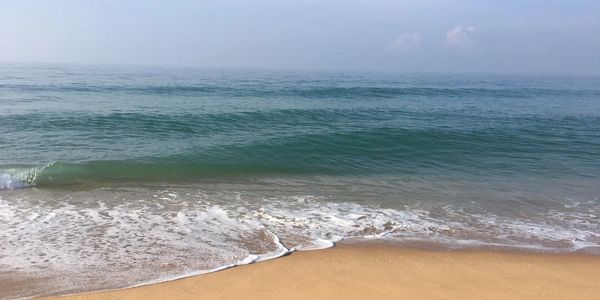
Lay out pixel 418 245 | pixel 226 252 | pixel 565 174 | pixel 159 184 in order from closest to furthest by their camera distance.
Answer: pixel 226 252
pixel 418 245
pixel 159 184
pixel 565 174

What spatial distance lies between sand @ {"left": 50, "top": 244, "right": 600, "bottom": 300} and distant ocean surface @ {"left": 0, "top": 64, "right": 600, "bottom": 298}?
395mm

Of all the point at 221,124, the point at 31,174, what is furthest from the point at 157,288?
the point at 221,124

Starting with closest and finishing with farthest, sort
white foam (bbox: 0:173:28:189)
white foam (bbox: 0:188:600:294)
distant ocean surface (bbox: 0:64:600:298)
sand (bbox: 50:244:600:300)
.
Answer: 1. sand (bbox: 50:244:600:300)
2. white foam (bbox: 0:188:600:294)
3. distant ocean surface (bbox: 0:64:600:298)
4. white foam (bbox: 0:173:28:189)

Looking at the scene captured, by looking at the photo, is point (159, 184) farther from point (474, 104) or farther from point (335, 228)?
point (474, 104)

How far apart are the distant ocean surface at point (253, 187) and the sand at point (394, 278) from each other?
15.5 inches

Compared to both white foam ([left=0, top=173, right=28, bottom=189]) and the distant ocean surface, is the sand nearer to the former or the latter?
the distant ocean surface

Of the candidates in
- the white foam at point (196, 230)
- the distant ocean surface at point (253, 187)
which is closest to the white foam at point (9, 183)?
the distant ocean surface at point (253, 187)

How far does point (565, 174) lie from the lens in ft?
39.5

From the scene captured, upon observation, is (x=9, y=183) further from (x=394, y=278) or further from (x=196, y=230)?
(x=394, y=278)

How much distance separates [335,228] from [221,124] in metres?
12.0

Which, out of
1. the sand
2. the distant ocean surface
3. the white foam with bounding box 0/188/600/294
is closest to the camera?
the sand

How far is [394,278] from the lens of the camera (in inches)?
215

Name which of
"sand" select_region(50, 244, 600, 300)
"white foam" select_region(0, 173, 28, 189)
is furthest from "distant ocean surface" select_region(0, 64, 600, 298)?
"sand" select_region(50, 244, 600, 300)

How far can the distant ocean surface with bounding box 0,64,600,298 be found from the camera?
632 cm
